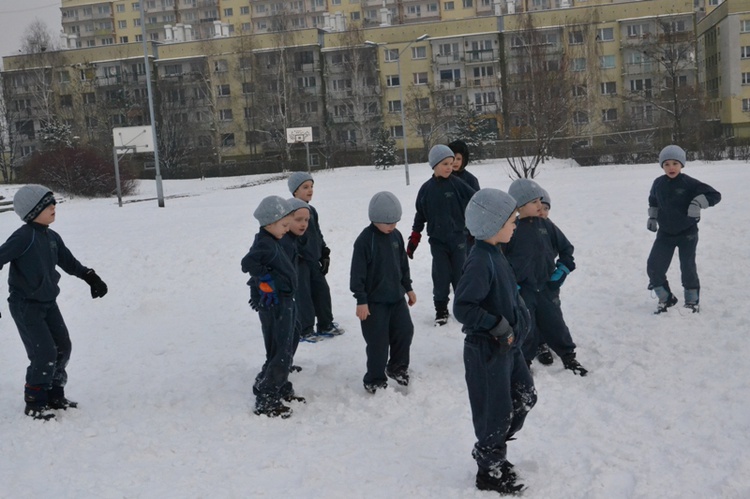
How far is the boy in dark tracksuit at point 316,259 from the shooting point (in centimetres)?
780

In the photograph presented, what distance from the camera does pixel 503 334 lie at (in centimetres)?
399

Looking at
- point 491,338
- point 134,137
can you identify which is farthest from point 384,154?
point 491,338

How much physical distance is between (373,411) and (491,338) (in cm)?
178

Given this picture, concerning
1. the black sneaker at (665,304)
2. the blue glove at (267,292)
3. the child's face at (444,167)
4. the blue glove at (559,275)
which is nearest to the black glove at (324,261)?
the child's face at (444,167)

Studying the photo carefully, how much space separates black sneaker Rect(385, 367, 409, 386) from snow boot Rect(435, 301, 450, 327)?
1999 mm

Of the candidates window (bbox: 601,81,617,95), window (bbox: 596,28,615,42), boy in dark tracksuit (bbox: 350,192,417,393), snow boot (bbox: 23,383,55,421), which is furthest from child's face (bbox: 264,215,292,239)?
window (bbox: 596,28,615,42)

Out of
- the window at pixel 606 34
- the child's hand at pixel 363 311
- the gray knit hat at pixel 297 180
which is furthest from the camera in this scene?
the window at pixel 606 34

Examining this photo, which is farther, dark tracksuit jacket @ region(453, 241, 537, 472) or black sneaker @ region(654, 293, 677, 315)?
black sneaker @ region(654, 293, 677, 315)

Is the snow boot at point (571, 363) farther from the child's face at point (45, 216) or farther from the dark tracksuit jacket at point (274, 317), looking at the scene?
the child's face at point (45, 216)

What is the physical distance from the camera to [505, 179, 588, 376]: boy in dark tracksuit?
20.0ft

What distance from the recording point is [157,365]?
24.0 ft

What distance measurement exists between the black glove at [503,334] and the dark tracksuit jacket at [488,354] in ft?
0.13

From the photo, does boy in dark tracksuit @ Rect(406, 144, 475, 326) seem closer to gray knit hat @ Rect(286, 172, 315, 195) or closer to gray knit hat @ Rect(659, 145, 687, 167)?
gray knit hat @ Rect(286, 172, 315, 195)

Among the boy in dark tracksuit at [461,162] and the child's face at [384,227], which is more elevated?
the boy in dark tracksuit at [461,162]
